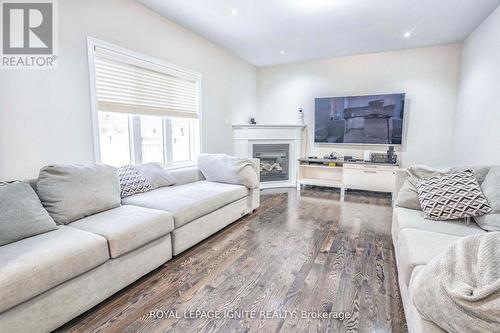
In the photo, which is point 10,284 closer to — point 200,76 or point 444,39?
point 200,76

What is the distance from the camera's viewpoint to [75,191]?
79.5 inches

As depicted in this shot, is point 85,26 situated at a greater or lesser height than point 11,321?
greater

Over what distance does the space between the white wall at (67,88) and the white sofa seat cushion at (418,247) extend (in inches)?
110

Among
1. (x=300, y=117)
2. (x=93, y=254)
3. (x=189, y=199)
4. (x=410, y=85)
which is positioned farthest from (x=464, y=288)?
(x=300, y=117)

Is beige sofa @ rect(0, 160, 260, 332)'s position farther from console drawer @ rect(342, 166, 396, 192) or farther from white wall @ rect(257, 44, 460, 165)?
white wall @ rect(257, 44, 460, 165)

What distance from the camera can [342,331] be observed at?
1.48 m

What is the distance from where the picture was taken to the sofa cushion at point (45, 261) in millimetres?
1247

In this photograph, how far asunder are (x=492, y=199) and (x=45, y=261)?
2.87m

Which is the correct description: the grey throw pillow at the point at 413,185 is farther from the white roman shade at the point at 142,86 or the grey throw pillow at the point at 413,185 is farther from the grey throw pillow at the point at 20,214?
the white roman shade at the point at 142,86

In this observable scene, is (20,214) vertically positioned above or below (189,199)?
above

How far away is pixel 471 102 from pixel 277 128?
2.92m

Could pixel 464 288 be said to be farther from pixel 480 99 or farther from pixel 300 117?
pixel 300 117

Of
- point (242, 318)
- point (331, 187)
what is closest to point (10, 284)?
point (242, 318)

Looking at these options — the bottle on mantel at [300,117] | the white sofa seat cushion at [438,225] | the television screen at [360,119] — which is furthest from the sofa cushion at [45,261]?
the bottle on mantel at [300,117]
